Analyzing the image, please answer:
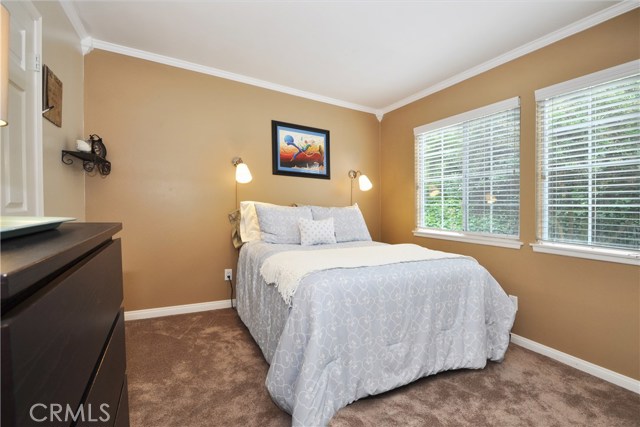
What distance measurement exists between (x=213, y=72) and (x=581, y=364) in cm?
414

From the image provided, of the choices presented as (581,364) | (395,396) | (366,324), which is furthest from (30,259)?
(581,364)

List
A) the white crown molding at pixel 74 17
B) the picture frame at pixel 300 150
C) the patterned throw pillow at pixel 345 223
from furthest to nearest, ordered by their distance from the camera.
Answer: the picture frame at pixel 300 150 < the patterned throw pillow at pixel 345 223 < the white crown molding at pixel 74 17

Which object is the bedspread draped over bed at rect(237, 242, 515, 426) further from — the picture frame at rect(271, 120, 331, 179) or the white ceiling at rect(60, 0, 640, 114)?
the white ceiling at rect(60, 0, 640, 114)

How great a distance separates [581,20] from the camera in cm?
208

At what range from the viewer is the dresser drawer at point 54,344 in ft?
0.94

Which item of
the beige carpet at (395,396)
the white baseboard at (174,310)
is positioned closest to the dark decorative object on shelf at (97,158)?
the white baseboard at (174,310)

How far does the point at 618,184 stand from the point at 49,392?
2936mm

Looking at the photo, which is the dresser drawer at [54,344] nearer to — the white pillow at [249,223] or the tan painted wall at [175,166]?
the white pillow at [249,223]

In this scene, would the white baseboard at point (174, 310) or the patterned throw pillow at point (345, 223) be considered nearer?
the white baseboard at point (174, 310)

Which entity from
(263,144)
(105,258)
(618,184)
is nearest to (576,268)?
(618,184)

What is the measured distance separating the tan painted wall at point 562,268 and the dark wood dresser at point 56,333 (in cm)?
285

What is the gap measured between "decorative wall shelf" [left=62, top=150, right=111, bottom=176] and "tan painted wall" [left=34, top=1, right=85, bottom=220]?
0.16 ft

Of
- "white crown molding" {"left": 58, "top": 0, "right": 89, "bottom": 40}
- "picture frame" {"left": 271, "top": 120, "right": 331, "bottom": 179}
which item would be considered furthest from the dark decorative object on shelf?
"picture frame" {"left": 271, "top": 120, "right": 331, "bottom": 179}

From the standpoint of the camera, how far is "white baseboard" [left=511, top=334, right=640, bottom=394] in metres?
1.85
